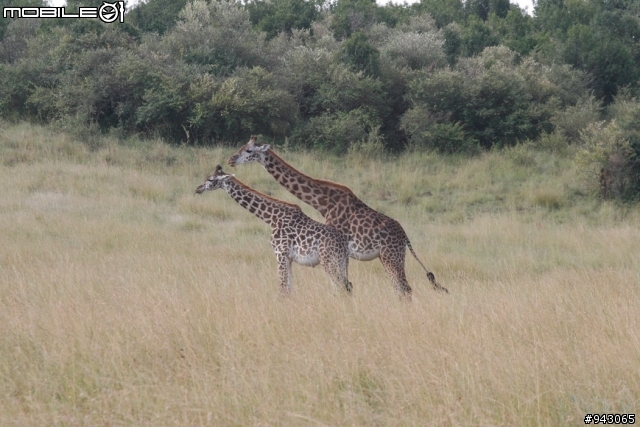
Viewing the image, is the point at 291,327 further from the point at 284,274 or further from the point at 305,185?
the point at 305,185

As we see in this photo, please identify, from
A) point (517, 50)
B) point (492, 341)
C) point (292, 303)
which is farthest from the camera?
point (517, 50)

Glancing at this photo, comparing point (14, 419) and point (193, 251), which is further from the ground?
point (14, 419)

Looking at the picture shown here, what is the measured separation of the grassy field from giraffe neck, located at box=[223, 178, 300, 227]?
83cm

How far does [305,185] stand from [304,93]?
1377 cm

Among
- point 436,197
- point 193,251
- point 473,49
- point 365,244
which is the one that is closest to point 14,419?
point 365,244

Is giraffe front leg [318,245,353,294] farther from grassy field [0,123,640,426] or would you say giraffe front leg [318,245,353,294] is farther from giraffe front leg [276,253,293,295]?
giraffe front leg [276,253,293,295]

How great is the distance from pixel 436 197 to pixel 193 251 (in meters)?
7.09

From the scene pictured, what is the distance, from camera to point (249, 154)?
9836 millimetres

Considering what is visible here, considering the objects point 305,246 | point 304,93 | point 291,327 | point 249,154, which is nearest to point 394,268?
point 305,246

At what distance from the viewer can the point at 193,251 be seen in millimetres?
12234

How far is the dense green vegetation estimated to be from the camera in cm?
2064

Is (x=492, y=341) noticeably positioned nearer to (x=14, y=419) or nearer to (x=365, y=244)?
(x=365, y=244)

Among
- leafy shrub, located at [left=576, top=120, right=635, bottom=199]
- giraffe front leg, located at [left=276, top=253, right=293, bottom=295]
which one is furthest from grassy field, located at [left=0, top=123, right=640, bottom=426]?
leafy shrub, located at [left=576, top=120, right=635, bottom=199]

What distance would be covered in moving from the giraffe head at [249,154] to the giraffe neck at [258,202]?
0.54 meters
